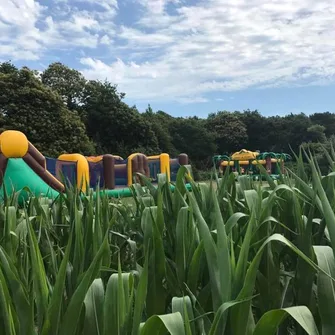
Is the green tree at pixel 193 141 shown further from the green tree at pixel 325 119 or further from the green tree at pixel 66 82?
the green tree at pixel 325 119

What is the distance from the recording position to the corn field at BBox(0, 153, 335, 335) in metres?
0.67

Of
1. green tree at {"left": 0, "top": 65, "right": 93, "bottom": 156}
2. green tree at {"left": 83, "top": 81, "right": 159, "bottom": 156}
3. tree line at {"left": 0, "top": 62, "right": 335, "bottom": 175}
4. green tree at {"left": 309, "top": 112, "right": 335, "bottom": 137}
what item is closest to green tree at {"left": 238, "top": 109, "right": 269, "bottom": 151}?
tree line at {"left": 0, "top": 62, "right": 335, "bottom": 175}

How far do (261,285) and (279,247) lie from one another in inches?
7.4

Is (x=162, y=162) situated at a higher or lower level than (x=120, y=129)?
lower

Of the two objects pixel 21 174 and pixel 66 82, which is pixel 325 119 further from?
pixel 21 174

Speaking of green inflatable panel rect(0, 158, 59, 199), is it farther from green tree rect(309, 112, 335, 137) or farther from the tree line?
green tree rect(309, 112, 335, 137)

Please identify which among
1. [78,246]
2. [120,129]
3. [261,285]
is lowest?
[261,285]

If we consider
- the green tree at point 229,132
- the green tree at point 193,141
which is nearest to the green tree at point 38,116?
the green tree at point 193,141

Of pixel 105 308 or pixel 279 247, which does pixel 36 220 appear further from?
pixel 105 308

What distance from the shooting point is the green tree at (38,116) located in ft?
52.1

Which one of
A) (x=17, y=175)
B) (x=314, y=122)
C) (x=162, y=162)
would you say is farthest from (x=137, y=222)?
(x=314, y=122)

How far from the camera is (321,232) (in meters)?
1.10

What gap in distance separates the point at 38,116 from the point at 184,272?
15.9m

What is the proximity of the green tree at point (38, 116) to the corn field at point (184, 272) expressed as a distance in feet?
48.3
